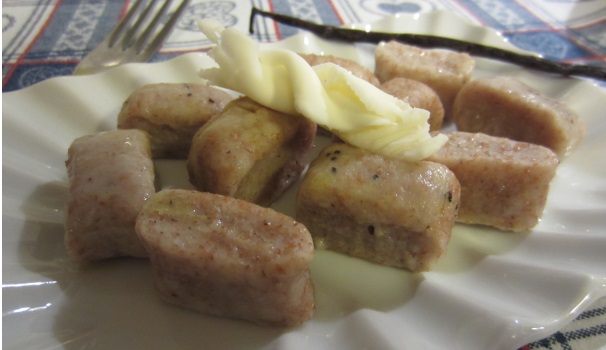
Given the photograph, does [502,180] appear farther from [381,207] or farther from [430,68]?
[430,68]

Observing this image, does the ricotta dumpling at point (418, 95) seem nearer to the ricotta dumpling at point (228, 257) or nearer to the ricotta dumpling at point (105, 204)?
the ricotta dumpling at point (228, 257)

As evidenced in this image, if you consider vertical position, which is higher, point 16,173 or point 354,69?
point 354,69

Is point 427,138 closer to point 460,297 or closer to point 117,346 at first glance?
point 460,297

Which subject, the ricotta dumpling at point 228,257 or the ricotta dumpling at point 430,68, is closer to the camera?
the ricotta dumpling at point 228,257

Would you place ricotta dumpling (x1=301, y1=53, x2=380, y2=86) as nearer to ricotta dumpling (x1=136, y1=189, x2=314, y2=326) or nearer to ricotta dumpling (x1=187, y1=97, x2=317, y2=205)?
ricotta dumpling (x1=187, y1=97, x2=317, y2=205)

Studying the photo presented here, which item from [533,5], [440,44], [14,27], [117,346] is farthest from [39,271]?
[533,5]

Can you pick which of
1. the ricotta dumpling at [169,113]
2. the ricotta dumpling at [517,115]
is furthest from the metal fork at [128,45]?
the ricotta dumpling at [517,115]

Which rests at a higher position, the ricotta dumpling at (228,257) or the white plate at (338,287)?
the ricotta dumpling at (228,257)
